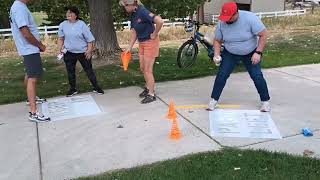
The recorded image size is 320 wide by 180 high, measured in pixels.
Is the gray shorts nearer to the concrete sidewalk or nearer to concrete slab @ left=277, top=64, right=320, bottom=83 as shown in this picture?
the concrete sidewalk

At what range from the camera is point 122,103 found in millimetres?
7051

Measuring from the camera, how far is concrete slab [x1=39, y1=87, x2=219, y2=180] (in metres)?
4.80

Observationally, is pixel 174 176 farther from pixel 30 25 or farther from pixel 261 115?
pixel 30 25

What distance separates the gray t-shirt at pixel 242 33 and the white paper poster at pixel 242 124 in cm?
79

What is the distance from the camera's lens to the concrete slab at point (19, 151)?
4716mm

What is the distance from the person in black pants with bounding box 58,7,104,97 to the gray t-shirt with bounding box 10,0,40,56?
1153 millimetres

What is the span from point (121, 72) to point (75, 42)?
2.08m

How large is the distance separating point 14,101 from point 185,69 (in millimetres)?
3432

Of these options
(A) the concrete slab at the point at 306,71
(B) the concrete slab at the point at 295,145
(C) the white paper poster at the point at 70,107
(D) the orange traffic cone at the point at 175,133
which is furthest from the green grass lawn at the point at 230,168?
(A) the concrete slab at the point at 306,71

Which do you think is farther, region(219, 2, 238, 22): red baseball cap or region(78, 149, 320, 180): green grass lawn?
region(219, 2, 238, 22): red baseball cap

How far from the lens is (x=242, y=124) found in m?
5.78

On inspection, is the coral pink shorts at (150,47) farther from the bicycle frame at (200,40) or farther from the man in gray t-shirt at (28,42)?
the bicycle frame at (200,40)

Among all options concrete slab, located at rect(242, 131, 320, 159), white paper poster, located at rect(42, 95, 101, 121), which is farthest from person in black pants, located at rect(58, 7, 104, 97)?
concrete slab, located at rect(242, 131, 320, 159)

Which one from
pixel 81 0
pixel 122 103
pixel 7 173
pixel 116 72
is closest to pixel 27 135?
pixel 7 173
